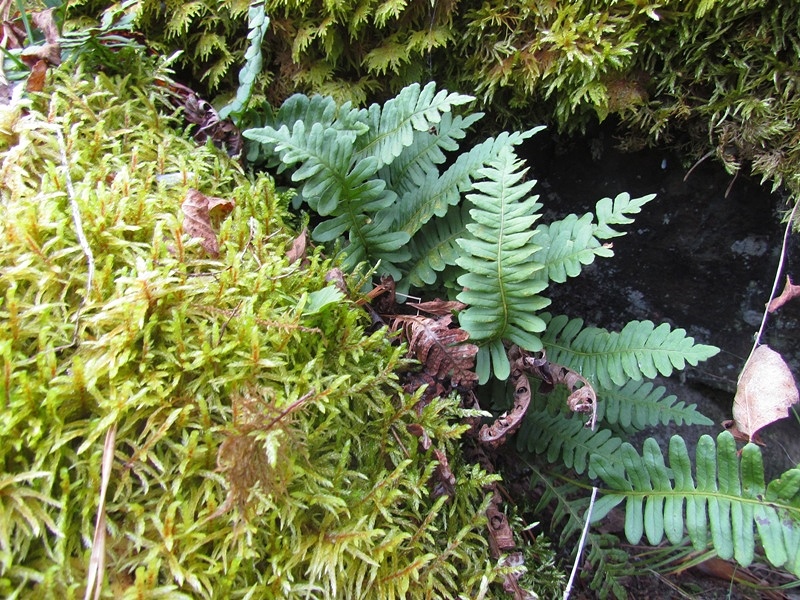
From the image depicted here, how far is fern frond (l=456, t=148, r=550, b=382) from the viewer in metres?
1.61

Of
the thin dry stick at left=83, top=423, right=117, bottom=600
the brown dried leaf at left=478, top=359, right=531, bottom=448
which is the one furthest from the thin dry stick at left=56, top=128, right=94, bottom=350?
the brown dried leaf at left=478, top=359, right=531, bottom=448

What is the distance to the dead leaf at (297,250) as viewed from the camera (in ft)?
5.69

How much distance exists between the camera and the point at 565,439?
6.33 ft

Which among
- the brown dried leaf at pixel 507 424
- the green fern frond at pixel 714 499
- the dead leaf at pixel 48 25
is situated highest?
the dead leaf at pixel 48 25

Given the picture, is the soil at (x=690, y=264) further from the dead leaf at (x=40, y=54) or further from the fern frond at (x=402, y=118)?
the dead leaf at (x=40, y=54)

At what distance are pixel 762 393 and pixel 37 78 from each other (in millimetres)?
2695

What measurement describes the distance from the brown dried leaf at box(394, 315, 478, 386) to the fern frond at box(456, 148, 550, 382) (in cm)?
6

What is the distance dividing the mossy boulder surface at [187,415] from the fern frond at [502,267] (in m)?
0.30

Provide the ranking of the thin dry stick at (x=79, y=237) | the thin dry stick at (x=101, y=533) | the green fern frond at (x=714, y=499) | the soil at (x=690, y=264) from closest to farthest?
the thin dry stick at (x=101, y=533) < the thin dry stick at (x=79, y=237) < the green fern frond at (x=714, y=499) < the soil at (x=690, y=264)

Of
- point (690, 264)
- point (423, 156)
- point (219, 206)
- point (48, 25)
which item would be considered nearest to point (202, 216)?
point (219, 206)

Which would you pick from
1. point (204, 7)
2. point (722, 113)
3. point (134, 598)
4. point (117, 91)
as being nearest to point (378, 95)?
point (204, 7)

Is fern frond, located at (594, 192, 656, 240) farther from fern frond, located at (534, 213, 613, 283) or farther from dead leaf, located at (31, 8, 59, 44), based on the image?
dead leaf, located at (31, 8, 59, 44)

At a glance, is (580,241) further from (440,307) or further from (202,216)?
(202,216)

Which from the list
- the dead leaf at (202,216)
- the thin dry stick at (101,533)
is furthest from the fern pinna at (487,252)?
the thin dry stick at (101,533)
